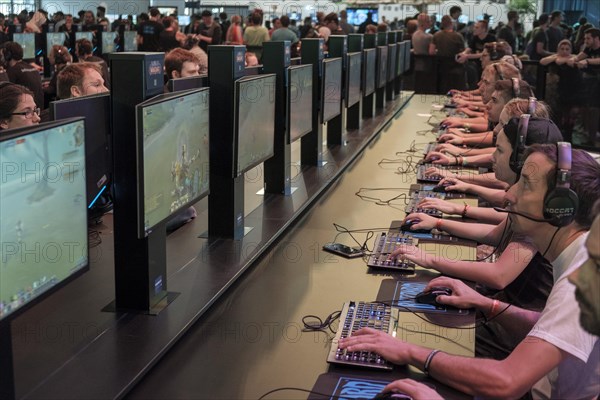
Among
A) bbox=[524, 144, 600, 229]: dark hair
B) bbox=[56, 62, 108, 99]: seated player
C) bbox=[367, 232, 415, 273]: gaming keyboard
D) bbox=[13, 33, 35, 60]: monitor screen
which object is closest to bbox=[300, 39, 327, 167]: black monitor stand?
bbox=[56, 62, 108, 99]: seated player

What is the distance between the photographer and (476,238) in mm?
3111

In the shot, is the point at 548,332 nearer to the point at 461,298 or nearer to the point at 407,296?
the point at 461,298

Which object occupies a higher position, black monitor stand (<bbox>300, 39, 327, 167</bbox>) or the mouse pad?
black monitor stand (<bbox>300, 39, 327, 167</bbox>)

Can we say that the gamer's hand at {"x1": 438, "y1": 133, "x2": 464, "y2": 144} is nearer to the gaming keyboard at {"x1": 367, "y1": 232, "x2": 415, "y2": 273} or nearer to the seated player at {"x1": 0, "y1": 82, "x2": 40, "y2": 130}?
the gaming keyboard at {"x1": 367, "y1": 232, "x2": 415, "y2": 273}

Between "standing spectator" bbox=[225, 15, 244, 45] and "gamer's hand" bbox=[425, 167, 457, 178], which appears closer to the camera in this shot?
"gamer's hand" bbox=[425, 167, 457, 178]

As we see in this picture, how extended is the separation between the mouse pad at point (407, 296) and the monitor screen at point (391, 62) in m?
5.20

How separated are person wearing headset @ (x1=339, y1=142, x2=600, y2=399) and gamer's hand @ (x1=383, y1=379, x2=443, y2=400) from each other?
140 millimetres

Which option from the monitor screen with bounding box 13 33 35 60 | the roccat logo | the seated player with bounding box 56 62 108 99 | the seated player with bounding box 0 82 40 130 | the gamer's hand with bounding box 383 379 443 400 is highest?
the monitor screen with bounding box 13 33 35 60

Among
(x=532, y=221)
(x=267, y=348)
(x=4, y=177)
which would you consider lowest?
(x=267, y=348)

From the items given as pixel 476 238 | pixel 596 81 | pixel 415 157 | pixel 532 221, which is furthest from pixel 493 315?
pixel 596 81

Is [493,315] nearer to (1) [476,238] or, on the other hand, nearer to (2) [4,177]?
(1) [476,238]

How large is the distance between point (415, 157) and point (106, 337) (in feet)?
10.9

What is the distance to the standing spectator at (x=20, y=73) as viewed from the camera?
278 inches

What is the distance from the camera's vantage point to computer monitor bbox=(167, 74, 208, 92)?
2715 millimetres
